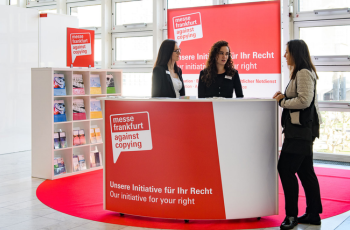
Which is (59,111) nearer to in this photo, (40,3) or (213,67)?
(213,67)

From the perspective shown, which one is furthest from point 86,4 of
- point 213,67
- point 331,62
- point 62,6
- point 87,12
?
point 213,67

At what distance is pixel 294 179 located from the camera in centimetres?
326

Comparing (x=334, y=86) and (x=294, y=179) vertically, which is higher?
(x=334, y=86)

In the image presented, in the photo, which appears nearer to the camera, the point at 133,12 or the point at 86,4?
the point at 133,12

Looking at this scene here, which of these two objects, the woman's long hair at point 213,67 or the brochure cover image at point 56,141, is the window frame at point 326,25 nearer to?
the woman's long hair at point 213,67

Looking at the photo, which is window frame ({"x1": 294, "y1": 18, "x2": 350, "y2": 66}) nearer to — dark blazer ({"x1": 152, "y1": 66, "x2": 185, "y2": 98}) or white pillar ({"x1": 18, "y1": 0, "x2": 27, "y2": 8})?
dark blazer ({"x1": 152, "y1": 66, "x2": 185, "y2": 98})

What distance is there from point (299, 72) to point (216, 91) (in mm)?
1058

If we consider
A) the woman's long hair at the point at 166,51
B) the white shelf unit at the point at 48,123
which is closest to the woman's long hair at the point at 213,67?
the woman's long hair at the point at 166,51

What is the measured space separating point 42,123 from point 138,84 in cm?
336

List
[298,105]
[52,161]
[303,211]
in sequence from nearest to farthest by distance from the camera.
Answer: [298,105], [303,211], [52,161]

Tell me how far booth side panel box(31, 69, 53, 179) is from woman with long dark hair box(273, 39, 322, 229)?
3075 mm

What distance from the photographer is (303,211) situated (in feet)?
12.3

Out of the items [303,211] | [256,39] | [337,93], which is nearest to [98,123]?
[256,39]

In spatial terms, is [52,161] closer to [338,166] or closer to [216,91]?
[216,91]
